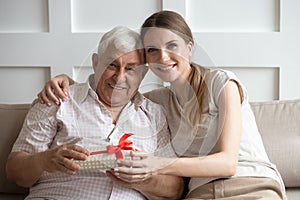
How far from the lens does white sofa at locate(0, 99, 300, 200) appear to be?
1866 millimetres

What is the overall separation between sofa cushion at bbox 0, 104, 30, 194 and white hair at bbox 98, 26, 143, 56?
0.58 m

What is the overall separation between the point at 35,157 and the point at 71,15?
907mm

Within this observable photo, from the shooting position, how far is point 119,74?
1443mm

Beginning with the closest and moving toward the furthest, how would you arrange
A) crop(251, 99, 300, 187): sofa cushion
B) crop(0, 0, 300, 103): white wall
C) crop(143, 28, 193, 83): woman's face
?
crop(143, 28, 193, 83): woman's face
crop(251, 99, 300, 187): sofa cushion
crop(0, 0, 300, 103): white wall

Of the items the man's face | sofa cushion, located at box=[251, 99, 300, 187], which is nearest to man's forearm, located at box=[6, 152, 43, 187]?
the man's face

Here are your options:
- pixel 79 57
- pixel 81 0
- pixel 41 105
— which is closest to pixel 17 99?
pixel 79 57

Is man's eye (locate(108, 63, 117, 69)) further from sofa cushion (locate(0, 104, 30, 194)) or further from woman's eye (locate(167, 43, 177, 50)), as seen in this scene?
sofa cushion (locate(0, 104, 30, 194))

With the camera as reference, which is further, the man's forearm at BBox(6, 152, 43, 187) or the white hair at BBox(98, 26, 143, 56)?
the man's forearm at BBox(6, 152, 43, 187)

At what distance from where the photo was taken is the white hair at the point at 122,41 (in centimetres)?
144

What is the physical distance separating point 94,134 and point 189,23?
2.83ft

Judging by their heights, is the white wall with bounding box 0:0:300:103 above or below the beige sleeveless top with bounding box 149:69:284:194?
above

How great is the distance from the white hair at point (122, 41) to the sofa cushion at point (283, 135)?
2.20 feet

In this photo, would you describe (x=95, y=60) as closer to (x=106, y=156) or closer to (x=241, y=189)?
(x=106, y=156)

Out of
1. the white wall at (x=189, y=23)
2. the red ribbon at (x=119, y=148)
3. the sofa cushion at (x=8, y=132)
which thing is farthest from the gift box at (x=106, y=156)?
the white wall at (x=189, y=23)
